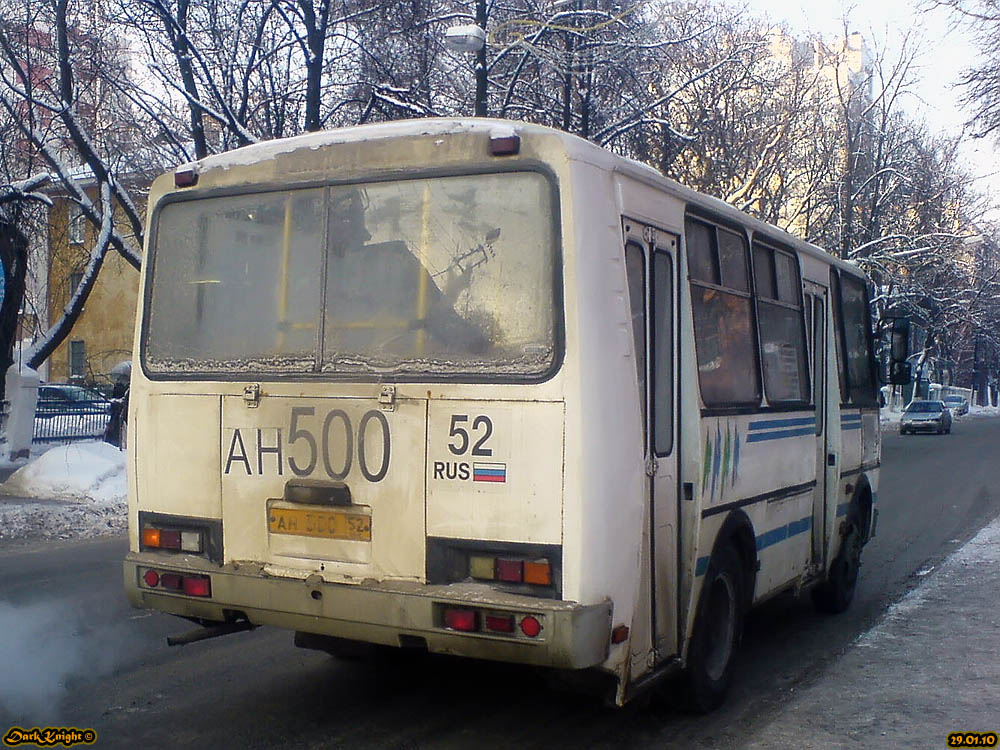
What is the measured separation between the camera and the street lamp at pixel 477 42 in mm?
15578

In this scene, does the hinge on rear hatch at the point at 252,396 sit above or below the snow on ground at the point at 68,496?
above

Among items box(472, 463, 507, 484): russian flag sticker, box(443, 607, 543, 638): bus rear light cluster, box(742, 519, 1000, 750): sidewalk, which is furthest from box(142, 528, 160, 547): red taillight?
box(742, 519, 1000, 750): sidewalk

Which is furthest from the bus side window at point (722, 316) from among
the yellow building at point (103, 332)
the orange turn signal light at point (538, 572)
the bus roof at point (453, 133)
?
the yellow building at point (103, 332)

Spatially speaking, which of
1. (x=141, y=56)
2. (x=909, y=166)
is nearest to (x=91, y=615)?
(x=141, y=56)

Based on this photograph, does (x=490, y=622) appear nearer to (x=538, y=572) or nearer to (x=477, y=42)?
(x=538, y=572)

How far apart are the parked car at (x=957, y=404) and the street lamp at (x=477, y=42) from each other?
2323 inches

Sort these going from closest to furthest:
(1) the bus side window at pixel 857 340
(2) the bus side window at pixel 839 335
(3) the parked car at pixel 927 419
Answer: (2) the bus side window at pixel 839 335
(1) the bus side window at pixel 857 340
(3) the parked car at pixel 927 419

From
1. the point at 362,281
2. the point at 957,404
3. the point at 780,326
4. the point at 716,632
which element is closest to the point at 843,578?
the point at 780,326

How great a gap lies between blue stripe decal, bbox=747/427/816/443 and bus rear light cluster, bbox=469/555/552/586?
2175mm

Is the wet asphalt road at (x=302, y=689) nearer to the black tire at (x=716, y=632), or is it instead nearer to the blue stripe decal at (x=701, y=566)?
the black tire at (x=716, y=632)

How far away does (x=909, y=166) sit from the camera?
1496 inches

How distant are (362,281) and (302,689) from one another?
8.09 ft

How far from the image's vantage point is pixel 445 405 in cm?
490

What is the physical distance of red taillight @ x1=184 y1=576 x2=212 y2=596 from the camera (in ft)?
17.4
